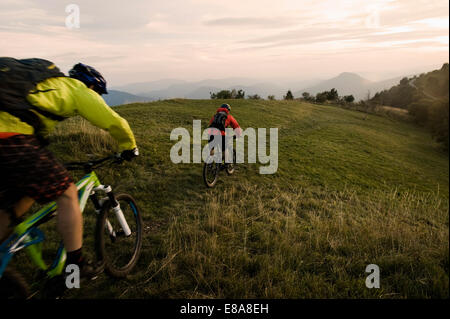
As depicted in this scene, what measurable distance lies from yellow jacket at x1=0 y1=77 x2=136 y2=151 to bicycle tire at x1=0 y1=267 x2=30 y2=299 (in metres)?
1.33

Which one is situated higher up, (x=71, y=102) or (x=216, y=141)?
(x=71, y=102)

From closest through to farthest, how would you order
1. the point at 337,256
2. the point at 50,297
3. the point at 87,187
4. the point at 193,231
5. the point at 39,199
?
the point at 39,199
the point at 50,297
the point at 87,187
the point at 337,256
the point at 193,231

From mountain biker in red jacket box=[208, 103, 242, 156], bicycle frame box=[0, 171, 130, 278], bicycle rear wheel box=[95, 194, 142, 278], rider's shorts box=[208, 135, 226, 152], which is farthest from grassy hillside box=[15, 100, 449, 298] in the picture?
mountain biker in red jacket box=[208, 103, 242, 156]

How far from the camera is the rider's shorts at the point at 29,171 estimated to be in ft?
6.53

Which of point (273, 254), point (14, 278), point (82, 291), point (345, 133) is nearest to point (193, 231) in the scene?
point (273, 254)

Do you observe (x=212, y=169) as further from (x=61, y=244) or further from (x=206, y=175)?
(x=61, y=244)

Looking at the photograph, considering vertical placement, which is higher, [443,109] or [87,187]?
[443,109]

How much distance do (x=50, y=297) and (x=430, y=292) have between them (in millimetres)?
4200

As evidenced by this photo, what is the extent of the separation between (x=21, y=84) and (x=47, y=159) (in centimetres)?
69

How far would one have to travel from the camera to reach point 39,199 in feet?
6.87

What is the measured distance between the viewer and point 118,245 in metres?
3.61

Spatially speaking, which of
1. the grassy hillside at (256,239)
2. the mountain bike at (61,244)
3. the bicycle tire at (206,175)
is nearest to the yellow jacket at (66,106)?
the mountain bike at (61,244)

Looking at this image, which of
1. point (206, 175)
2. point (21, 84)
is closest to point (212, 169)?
point (206, 175)

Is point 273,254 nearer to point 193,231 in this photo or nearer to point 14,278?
point 193,231
